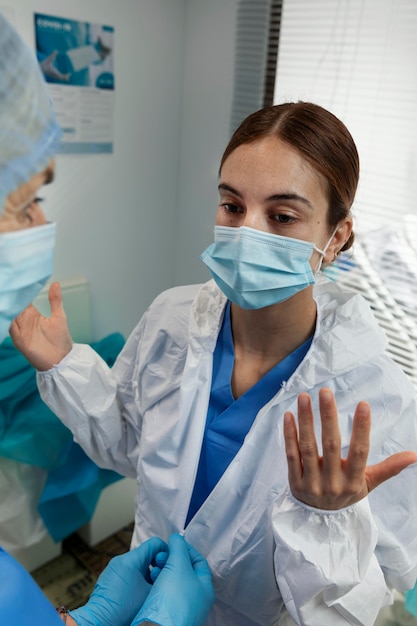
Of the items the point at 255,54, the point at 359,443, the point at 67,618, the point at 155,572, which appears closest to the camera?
the point at 359,443

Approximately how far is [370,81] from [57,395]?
1.52 m

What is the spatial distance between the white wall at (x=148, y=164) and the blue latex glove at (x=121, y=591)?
55.3 inches

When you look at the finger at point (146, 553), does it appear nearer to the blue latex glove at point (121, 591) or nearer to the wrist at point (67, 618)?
the blue latex glove at point (121, 591)

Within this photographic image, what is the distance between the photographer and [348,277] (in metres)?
1.98

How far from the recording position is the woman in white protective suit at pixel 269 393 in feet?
2.88

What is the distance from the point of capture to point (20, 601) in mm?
628

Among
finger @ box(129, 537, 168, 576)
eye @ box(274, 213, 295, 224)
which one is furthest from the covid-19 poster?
finger @ box(129, 537, 168, 576)

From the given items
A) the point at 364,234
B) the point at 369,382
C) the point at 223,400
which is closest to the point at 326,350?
the point at 369,382

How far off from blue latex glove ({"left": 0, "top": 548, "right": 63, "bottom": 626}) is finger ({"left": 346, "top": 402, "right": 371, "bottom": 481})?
0.47 metres

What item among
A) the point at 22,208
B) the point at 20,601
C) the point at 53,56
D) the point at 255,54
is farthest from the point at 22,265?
the point at 255,54

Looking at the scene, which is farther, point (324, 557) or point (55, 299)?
point (55, 299)

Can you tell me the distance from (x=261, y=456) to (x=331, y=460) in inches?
10.7

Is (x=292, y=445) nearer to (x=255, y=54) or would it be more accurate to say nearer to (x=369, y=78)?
(x=369, y=78)

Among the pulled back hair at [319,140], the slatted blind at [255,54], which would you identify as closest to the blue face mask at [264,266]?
the pulled back hair at [319,140]
